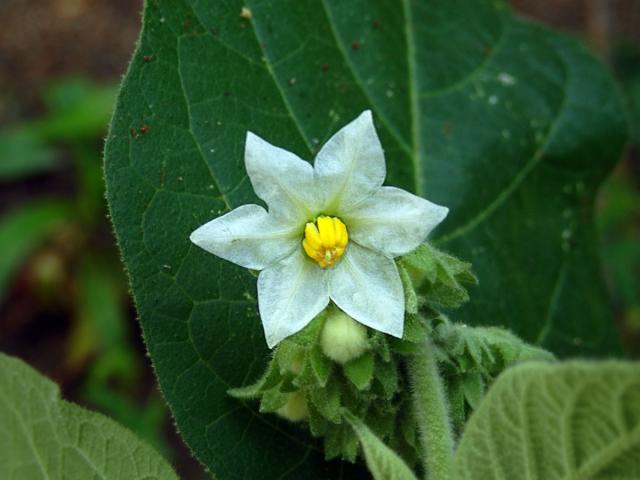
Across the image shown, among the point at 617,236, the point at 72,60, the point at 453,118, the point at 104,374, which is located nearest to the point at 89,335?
the point at 104,374

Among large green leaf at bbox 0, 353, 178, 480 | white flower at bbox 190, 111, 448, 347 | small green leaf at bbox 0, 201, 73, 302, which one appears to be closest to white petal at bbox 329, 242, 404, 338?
white flower at bbox 190, 111, 448, 347

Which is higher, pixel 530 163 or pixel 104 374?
pixel 530 163

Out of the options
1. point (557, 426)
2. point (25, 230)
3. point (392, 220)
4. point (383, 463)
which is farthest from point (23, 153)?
point (557, 426)

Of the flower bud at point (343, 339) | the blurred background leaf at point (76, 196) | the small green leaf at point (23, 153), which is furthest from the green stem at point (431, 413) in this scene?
the small green leaf at point (23, 153)

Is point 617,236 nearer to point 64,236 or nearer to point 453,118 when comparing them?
point 453,118

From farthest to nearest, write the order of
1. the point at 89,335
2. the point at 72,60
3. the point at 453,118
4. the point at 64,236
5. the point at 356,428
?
the point at 72,60
the point at 64,236
the point at 89,335
the point at 453,118
the point at 356,428

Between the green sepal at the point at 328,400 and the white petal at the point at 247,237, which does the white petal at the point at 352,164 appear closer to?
the white petal at the point at 247,237

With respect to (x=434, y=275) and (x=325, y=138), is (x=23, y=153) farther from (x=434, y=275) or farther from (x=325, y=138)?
(x=434, y=275)
